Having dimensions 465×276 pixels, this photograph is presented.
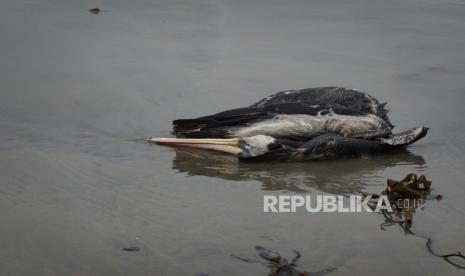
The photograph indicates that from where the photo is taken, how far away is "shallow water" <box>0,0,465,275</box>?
4430mm

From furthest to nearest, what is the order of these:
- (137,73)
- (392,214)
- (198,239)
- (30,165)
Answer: (137,73)
(30,165)
(392,214)
(198,239)

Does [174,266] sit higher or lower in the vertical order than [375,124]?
lower

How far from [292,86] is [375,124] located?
6.19 ft

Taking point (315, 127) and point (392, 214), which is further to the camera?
point (315, 127)

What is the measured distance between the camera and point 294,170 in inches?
229

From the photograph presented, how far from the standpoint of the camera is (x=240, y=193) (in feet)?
17.4

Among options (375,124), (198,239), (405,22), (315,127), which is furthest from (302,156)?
(405,22)

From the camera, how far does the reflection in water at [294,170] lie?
18.2 feet

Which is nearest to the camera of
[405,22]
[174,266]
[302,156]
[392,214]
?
[174,266]

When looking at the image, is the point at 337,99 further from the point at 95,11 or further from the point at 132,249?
the point at 95,11

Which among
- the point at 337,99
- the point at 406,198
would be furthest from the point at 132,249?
the point at 337,99

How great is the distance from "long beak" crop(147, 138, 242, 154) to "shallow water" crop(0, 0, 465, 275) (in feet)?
0.24

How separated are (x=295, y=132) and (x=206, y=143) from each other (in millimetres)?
695

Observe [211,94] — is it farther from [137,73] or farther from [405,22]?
[405,22]
